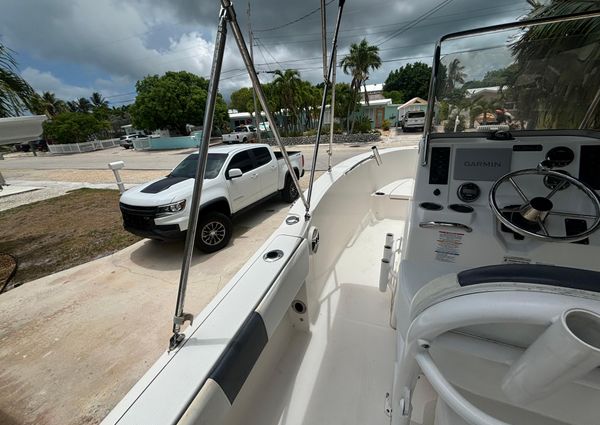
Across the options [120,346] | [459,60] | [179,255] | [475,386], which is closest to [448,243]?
[475,386]

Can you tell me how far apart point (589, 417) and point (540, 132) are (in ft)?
6.68

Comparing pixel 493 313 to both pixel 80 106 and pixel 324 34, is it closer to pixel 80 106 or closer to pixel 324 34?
pixel 324 34

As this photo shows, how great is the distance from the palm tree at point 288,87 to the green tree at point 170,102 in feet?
21.4

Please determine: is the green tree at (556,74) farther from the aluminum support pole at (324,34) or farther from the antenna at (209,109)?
the antenna at (209,109)

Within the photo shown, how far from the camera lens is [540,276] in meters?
0.53

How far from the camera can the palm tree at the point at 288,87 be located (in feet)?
57.7

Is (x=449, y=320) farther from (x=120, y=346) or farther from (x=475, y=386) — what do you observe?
(x=120, y=346)

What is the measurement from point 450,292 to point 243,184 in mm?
4111

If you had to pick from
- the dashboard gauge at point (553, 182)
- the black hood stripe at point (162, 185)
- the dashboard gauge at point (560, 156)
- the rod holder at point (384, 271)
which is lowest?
the rod holder at point (384, 271)

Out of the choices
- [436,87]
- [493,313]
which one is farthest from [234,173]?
[493,313]

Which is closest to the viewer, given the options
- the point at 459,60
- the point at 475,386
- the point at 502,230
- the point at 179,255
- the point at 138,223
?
the point at 475,386

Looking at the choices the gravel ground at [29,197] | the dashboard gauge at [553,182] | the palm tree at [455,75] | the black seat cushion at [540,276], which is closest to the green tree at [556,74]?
the palm tree at [455,75]

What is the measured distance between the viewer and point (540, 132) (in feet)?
6.26

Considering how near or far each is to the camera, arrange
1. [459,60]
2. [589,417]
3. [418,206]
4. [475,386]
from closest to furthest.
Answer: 1. [589,417]
2. [475,386]
3. [418,206]
4. [459,60]
